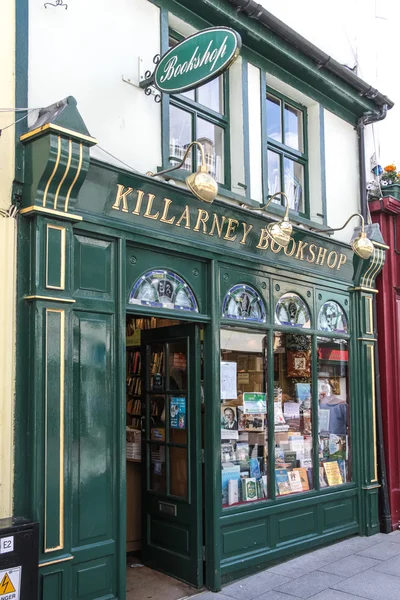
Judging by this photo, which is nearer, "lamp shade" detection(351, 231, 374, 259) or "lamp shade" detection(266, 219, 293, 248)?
"lamp shade" detection(266, 219, 293, 248)

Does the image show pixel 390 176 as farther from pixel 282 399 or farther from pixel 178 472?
pixel 178 472

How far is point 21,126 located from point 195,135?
2493 millimetres

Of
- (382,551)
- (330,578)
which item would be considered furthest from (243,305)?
(382,551)

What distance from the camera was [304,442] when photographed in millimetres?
8234

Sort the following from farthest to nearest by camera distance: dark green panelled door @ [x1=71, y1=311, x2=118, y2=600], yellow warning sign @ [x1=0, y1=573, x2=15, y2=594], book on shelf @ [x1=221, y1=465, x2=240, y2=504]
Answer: book on shelf @ [x1=221, y1=465, x2=240, y2=504], dark green panelled door @ [x1=71, y1=311, x2=118, y2=600], yellow warning sign @ [x1=0, y1=573, x2=15, y2=594]

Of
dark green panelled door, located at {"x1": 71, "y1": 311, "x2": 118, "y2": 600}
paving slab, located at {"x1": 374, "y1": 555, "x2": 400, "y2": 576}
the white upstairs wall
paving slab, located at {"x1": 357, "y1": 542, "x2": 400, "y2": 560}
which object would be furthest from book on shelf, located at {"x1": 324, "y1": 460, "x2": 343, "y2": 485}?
dark green panelled door, located at {"x1": 71, "y1": 311, "x2": 118, "y2": 600}

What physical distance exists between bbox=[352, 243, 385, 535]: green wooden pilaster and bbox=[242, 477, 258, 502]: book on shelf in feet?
7.26

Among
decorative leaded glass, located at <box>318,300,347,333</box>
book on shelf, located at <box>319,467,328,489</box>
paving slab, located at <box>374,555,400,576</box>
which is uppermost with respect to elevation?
decorative leaded glass, located at <box>318,300,347,333</box>

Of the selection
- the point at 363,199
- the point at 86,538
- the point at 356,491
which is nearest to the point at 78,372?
the point at 86,538

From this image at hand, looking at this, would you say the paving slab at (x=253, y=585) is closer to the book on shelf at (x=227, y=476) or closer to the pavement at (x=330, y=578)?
the pavement at (x=330, y=578)

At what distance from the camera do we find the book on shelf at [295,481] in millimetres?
7871

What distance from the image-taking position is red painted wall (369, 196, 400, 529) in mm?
9344

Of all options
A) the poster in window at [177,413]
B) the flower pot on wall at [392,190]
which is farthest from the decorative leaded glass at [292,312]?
the flower pot on wall at [392,190]

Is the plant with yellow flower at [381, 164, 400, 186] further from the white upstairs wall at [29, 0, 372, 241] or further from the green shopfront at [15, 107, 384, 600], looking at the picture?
the white upstairs wall at [29, 0, 372, 241]
